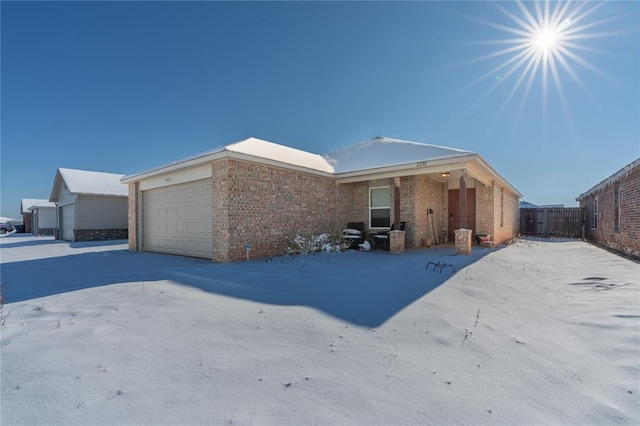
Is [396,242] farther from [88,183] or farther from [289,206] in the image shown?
[88,183]

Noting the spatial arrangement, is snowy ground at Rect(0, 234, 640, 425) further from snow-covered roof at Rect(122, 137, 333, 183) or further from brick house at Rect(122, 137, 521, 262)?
snow-covered roof at Rect(122, 137, 333, 183)

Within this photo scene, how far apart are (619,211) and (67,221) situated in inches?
1229

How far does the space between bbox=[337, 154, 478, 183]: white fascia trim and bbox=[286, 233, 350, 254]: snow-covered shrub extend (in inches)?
96.5

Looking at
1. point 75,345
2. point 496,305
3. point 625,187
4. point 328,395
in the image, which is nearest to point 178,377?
point 328,395

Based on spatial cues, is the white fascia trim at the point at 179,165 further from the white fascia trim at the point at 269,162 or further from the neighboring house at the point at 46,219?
the neighboring house at the point at 46,219

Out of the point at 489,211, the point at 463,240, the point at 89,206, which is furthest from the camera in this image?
the point at 89,206

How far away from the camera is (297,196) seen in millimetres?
10219

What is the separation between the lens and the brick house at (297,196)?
839 cm

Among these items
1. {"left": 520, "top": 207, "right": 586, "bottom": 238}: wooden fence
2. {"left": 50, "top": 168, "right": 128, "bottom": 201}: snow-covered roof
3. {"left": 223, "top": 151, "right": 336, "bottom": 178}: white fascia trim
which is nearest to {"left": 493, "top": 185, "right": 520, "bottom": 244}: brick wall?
{"left": 520, "top": 207, "right": 586, "bottom": 238}: wooden fence

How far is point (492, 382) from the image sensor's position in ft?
7.47

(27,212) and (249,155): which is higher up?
(249,155)

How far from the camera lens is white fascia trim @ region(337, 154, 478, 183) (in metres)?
8.89

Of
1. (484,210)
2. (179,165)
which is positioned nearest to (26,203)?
(179,165)

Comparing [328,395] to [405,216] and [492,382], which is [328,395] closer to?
[492,382]
